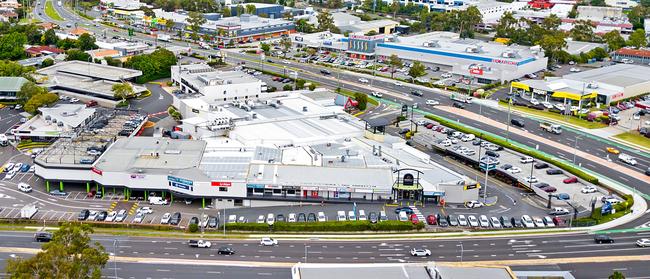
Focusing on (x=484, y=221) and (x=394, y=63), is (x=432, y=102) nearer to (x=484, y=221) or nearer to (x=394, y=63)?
(x=394, y=63)

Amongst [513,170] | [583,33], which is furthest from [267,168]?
[583,33]

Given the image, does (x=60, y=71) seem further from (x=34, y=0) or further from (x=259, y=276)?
(x=34, y=0)

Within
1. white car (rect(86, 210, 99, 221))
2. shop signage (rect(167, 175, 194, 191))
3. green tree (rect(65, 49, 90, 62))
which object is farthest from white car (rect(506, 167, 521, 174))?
green tree (rect(65, 49, 90, 62))

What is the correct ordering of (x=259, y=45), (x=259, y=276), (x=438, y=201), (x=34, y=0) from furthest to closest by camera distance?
1. (x=34, y=0)
2. (x=259, y=45)
3. (x=438, y=201)
4. (x=259, y=276)

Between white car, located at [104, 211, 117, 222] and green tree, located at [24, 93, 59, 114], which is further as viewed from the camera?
green tree, located at [24, 93, 59, 114]

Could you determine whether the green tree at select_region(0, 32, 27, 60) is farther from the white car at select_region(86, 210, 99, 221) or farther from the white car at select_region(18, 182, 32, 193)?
the white car at select_region(86, 210, 99, 221)

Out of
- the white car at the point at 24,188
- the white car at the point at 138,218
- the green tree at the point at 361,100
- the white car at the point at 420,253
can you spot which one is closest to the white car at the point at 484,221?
the white car at the point at 420,253

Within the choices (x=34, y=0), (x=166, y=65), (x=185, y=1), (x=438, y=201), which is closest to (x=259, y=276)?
(x=438, y=201)

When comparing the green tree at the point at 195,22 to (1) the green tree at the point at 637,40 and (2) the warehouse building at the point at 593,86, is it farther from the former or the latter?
(1) the green tree at the point at 637,40
